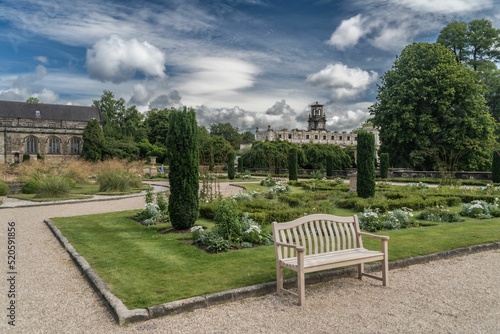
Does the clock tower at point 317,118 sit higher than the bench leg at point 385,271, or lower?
higher

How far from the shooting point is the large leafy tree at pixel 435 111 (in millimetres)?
27281

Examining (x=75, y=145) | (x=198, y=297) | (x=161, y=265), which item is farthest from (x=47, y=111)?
(x=198, y=297)

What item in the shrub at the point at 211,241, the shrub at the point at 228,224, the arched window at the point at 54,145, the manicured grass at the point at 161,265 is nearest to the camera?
the manicured grass at the point at 161,265

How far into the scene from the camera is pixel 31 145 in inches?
2350

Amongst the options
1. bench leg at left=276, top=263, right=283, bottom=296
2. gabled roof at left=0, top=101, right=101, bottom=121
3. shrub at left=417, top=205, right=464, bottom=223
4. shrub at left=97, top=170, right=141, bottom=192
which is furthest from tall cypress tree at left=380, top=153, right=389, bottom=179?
gabled roof at left=0, top=101, right=101, bottom=121

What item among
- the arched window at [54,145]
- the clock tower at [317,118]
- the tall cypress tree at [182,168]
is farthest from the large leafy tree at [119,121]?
the tall cypress tree at [182,168]

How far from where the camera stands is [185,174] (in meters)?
8.41

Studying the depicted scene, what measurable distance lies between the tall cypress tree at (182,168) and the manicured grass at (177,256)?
492mm

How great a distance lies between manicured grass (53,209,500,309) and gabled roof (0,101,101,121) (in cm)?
6432

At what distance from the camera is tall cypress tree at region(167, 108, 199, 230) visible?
27.6ft

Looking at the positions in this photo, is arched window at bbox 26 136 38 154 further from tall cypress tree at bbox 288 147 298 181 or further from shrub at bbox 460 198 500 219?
shrub at bbox 460 198 500 219

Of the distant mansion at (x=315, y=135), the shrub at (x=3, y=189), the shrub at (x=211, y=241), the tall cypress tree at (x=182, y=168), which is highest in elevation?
the distant mansion at (x=315, y=135)

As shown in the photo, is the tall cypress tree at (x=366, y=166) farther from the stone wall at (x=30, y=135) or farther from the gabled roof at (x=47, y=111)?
the gabled roof at (x=47, y=111)

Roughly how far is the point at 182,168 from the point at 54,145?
60239mm
